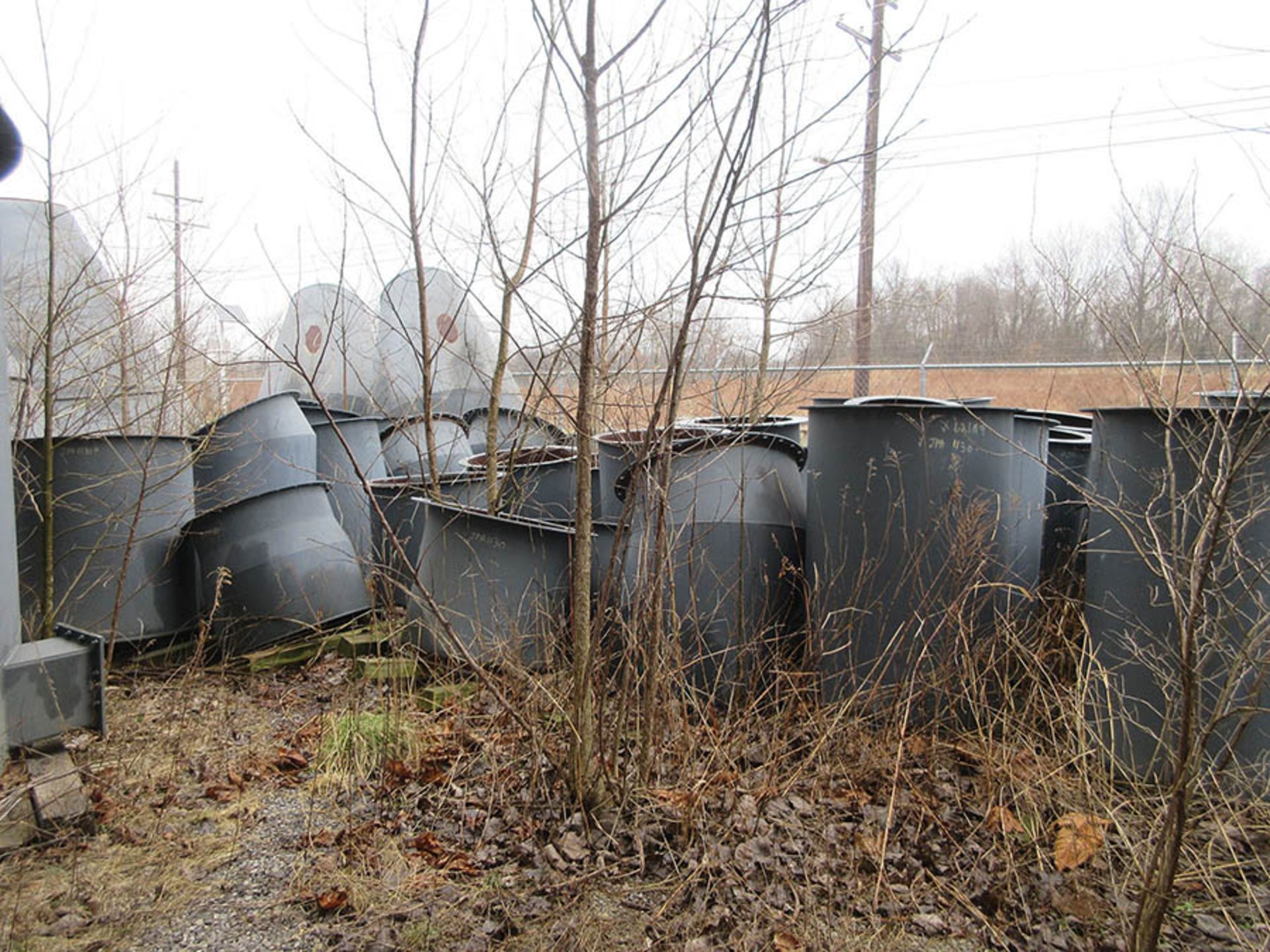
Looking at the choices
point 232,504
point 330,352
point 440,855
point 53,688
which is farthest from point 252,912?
point 330,352

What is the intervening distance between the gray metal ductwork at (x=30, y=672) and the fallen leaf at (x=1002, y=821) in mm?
3126

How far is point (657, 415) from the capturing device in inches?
94.7

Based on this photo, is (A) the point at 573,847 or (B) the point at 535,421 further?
(B) the point at 535,421

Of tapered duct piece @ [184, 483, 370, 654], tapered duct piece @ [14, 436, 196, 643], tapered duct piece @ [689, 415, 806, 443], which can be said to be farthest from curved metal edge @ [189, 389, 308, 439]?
tapered duct piece @ [689, 415, 806, 443]

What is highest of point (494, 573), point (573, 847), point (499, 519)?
point (499, 519)

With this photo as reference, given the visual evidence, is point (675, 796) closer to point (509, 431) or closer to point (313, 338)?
point (509, 431)

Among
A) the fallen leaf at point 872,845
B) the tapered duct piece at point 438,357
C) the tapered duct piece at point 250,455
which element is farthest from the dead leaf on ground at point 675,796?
the tapered duct piece at point 438,357

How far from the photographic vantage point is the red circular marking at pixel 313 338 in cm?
1070

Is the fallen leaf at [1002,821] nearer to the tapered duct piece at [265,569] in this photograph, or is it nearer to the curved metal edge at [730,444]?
the curved metal edge at [730,444]

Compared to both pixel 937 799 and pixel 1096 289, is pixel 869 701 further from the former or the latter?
pixel 1096 289

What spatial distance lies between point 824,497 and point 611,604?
954 mm

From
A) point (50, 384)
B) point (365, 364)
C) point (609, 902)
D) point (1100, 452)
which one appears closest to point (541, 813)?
point (609, 902)

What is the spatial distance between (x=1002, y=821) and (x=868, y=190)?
13.0 feet

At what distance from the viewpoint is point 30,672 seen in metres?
3.09
